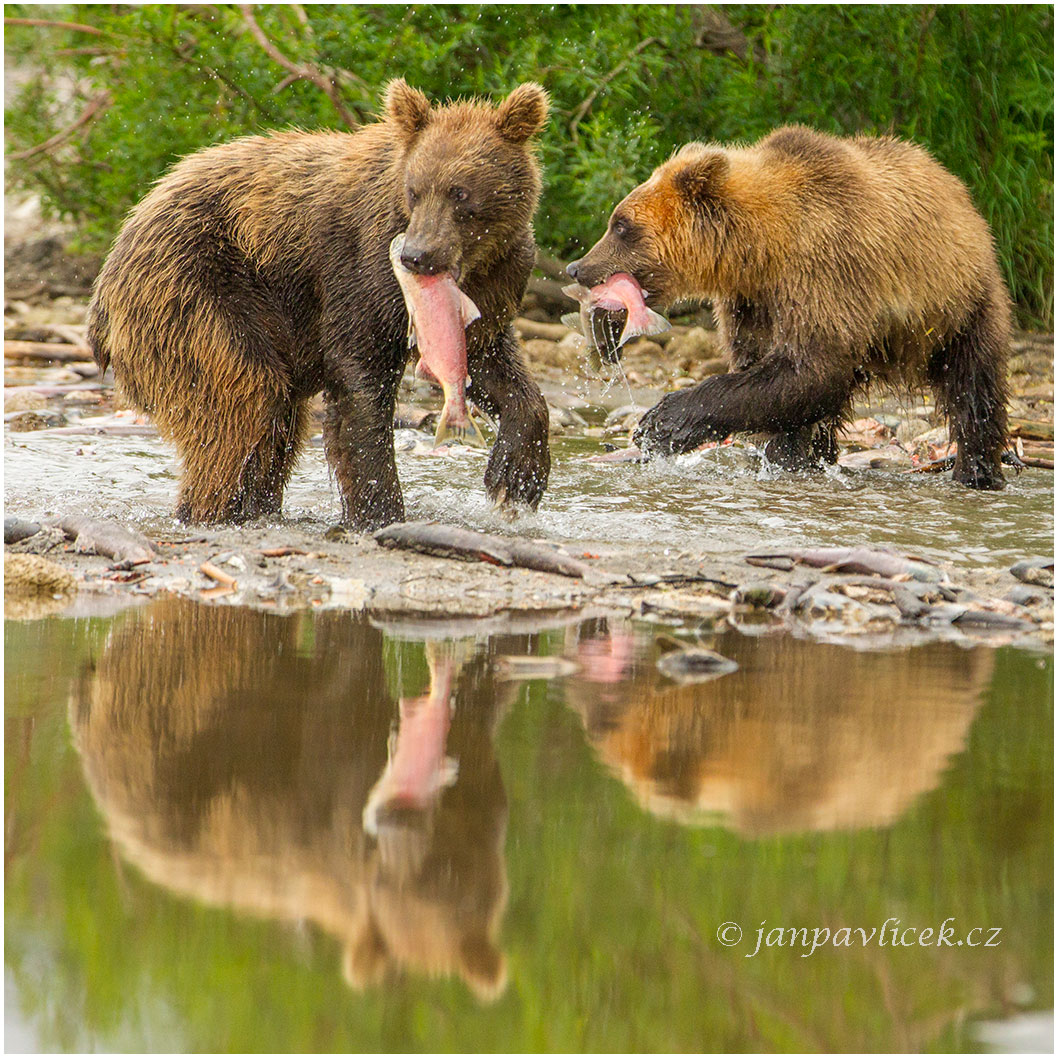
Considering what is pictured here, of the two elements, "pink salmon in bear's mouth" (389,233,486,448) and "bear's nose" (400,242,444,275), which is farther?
"pink salmon in bear's mouth" (389,233,486,448)

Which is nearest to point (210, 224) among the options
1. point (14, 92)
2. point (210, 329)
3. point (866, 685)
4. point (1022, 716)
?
point (210, 329)

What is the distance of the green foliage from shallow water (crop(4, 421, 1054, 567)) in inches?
129

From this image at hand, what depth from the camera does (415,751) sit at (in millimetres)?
3064

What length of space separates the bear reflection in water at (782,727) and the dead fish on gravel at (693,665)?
0.03m

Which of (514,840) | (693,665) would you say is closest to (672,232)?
(693,665)

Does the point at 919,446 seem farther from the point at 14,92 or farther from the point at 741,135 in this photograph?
the point at 14,92

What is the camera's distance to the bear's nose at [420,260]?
5227mm

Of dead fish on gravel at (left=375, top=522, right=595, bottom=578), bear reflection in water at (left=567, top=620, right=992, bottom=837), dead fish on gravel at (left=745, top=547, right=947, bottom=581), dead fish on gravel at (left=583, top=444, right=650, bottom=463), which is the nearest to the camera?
bear reflection in water at (left=567, top=620, right=992, bottom=837)

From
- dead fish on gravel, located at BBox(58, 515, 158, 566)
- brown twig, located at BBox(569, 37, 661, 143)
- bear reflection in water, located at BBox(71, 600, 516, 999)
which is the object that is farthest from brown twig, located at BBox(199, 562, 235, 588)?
brown twig, located at BBox(569, 37, 661, 143)

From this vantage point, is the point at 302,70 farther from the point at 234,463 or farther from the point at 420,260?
Answer: the point at 420,260

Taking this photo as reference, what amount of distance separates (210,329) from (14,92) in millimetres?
9783

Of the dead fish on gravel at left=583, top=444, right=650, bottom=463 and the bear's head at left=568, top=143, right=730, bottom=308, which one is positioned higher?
the bear's head at left=568, top=143, right=730, bottom=308

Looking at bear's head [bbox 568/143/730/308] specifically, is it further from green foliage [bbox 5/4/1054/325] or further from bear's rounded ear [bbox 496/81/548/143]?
green foliage [bbox 5/4/1054/325]

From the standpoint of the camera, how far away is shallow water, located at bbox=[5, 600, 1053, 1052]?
7.00ft
